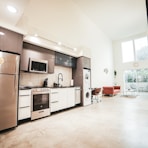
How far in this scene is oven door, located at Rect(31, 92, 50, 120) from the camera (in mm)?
3053

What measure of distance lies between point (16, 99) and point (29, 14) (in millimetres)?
3046

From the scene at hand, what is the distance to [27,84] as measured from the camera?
3574mm


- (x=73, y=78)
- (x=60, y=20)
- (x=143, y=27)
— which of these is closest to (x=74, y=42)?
(x=60, y=20)

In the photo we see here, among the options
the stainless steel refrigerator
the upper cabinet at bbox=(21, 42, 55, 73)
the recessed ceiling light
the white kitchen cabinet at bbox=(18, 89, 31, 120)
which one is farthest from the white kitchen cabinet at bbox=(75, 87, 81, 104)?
the recessed ceiling light

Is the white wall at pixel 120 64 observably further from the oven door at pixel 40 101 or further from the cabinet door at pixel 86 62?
the oven door at pixel 40 101

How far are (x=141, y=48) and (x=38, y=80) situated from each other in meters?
9.51

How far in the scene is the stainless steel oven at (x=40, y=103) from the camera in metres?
3.05

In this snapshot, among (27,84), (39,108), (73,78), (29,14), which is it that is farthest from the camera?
(73,78)

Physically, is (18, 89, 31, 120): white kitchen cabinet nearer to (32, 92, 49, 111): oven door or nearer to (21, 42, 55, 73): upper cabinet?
(32, 92, 49, 111): oven door

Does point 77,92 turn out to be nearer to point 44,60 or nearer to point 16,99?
point 44,60

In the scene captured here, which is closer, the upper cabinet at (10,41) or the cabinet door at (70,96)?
the upper cabinet at (10,41)

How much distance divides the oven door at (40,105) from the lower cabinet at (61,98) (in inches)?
8.1

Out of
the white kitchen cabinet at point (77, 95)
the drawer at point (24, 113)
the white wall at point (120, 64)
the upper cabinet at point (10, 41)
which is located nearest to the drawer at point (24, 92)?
the drawer at point (24, 113)

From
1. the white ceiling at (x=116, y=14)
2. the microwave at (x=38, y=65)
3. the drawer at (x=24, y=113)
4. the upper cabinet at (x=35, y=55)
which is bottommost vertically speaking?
the drawer at (x=24, y=113)
